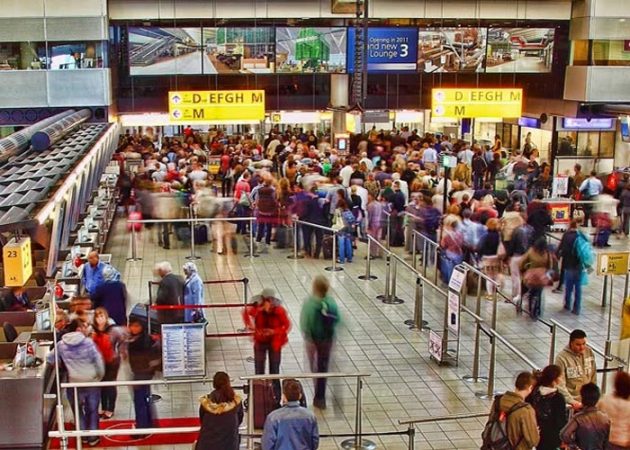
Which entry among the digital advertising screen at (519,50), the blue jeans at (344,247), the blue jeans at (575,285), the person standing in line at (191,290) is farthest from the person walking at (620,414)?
the digital advertising screen at (519,50)

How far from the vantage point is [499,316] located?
13.3 metres

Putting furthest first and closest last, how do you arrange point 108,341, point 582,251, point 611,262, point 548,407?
1. point 582,251
2. point 611,262
3. point 108,341
4. point 548,407

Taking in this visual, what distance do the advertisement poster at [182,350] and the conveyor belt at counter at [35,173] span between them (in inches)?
82.2

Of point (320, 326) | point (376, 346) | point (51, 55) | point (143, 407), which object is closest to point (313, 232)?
point (376, 346)

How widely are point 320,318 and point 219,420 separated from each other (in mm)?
2740

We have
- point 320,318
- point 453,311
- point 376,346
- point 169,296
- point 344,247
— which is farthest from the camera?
point 344,247

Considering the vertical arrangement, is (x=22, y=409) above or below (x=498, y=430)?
below

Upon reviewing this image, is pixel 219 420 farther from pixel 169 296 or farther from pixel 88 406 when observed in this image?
pixel 169 296

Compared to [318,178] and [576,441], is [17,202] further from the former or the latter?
[318,178]

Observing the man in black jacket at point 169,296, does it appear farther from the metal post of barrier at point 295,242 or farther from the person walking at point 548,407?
the metal post of barrier at point 295,242

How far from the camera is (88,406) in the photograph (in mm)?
8570

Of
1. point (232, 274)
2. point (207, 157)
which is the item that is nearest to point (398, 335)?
point (232, 274)

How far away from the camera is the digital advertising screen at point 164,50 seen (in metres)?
24.5

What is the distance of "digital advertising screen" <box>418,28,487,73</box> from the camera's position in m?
25.8
